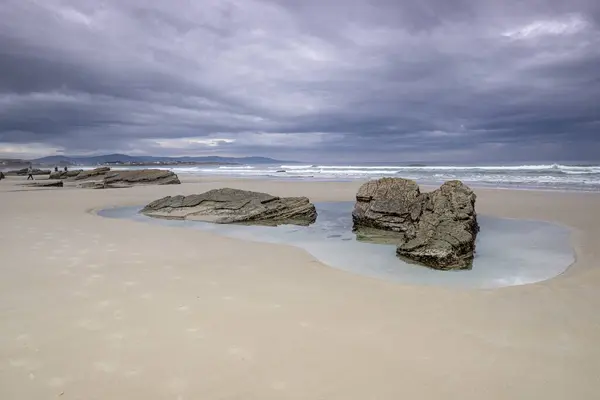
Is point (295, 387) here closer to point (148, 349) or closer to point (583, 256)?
point (148, 349)

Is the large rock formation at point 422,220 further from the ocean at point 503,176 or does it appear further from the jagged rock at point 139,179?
the jagged rock at point 139,179

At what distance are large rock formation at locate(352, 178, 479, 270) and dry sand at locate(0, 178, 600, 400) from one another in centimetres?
147

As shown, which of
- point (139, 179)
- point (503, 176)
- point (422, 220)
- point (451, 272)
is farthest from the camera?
point (503, 176)

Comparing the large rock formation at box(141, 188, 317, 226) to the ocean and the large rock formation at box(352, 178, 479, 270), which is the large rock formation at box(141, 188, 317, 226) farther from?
the ocean

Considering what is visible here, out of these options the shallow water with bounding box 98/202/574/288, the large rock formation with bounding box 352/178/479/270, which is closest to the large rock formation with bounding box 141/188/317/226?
the shallow water with bounding box 98/202/574/288

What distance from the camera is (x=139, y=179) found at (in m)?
26.5

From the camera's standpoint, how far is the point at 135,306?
4.19 metres

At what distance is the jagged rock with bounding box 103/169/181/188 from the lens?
2563 cm

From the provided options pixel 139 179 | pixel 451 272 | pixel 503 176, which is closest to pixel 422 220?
pixel 451 272

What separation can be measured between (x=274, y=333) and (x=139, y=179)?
25557 mm

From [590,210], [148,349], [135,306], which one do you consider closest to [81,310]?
[135,306]

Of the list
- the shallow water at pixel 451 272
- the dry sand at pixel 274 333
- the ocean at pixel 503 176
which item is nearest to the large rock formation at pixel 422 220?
the shallow water at pixel 451 272

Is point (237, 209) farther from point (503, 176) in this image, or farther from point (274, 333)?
point (503, 176)

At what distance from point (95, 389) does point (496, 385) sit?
115 inches
